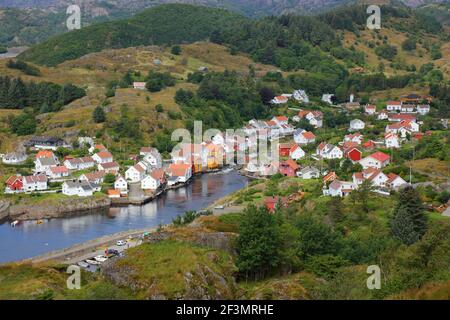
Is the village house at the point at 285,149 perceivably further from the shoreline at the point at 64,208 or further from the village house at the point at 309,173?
the shoreline at the point at 64,208

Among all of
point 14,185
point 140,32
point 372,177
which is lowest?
point 14,185

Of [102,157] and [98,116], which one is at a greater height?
[98,116]

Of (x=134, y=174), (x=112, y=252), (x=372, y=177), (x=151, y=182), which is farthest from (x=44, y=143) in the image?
(x=372, y=177)

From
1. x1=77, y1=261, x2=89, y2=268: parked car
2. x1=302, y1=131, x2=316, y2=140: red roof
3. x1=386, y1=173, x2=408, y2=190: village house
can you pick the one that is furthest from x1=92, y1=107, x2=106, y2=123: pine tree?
x1=386, y1=173, x2=408, y2=190: village house

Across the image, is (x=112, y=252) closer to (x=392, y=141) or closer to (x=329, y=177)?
(x=329, y=177)

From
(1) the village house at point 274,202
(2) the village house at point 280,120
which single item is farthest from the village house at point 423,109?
(1) the village house at point 274,202

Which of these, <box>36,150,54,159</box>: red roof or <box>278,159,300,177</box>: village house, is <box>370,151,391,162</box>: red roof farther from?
<box>36,150,54,159</box>: red roof
